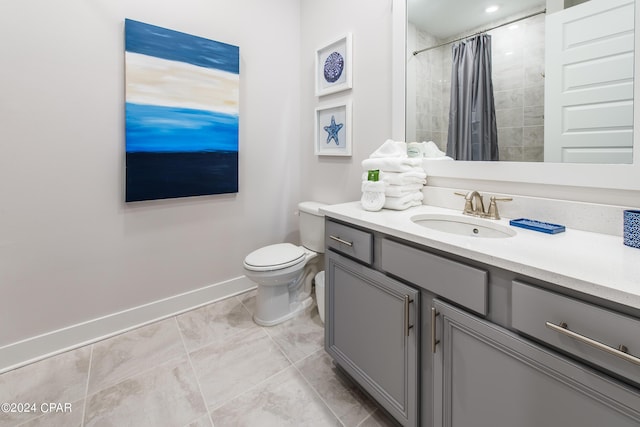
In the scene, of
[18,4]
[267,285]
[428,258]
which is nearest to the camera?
[428,258]

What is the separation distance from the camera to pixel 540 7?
3.97 ft

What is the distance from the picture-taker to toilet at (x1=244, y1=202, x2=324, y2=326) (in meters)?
1.93

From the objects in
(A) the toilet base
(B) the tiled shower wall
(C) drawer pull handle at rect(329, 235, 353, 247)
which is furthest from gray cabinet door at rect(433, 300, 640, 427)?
(A) the toilet base

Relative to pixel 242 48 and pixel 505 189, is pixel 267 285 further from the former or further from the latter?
pixel 242 48

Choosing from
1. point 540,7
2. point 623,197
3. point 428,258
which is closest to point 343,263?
point 428,258

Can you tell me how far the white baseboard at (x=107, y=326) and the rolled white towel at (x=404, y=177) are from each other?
1479 millimetres

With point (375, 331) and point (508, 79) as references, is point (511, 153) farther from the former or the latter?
point (375, 331)

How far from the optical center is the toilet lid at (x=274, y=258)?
1.91 meters

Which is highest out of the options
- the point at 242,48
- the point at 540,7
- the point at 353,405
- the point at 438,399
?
the point at 242,48

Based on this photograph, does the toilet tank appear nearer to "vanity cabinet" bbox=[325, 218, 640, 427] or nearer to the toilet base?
the toilet base

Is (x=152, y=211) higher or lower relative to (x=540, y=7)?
lower

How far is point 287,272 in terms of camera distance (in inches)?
77.2

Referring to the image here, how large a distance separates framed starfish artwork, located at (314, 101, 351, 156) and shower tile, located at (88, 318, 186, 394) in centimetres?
158

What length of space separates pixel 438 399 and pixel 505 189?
89 centimetres
